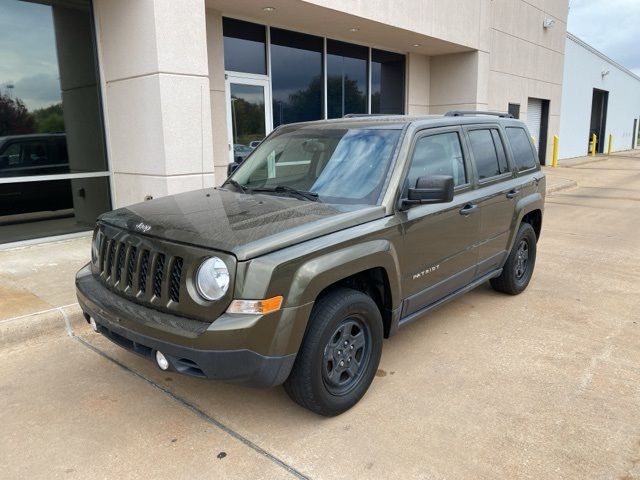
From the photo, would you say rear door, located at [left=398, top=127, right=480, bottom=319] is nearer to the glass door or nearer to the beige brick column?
the beige brick column

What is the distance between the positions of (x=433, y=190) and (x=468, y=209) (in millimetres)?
991

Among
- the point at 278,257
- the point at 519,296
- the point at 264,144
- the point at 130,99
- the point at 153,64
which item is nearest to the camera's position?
the point at 278,257

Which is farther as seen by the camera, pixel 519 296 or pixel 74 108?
A: pixel 74 108

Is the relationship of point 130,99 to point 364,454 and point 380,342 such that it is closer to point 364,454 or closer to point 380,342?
point 380,342

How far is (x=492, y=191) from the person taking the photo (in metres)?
4.81

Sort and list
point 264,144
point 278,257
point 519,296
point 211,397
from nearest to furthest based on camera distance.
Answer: point 278,257 → point 211,397 → point 264,144 → point 519,296

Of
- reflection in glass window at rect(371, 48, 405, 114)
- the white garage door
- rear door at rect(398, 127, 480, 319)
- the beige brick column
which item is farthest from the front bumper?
the white garage door

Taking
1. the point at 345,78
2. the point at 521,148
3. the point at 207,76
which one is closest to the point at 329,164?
the point at 521,148

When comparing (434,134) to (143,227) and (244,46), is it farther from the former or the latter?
(244,46)

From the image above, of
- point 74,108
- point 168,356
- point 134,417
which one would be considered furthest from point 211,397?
point 74,108

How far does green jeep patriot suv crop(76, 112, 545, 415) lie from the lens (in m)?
2.84

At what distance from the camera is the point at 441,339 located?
179 inches

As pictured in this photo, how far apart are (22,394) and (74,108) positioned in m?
5.40

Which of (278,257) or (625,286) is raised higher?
(278,257)
